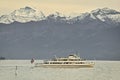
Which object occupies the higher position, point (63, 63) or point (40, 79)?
point (63, 63)

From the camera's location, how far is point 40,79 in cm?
9156

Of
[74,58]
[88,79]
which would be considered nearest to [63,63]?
[74,58]

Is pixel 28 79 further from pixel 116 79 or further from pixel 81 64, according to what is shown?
pixel 81 64

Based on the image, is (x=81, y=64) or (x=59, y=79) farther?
(x=81, y=64)

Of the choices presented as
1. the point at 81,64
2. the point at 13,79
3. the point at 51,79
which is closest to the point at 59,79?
the point at 51,79

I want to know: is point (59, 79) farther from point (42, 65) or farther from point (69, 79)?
point (42, 65)

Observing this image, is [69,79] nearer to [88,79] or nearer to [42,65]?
[88,79]

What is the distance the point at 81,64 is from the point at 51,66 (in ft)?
27.7

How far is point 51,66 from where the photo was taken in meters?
149

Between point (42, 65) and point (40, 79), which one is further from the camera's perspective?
point (42, 65)

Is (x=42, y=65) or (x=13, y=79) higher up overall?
(x=42, y=65)

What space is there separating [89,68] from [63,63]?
6.68 m

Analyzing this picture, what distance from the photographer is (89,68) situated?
14662 cm

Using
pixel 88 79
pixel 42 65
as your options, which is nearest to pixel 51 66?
pixel 42 65
